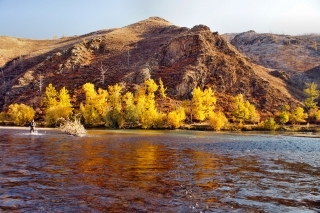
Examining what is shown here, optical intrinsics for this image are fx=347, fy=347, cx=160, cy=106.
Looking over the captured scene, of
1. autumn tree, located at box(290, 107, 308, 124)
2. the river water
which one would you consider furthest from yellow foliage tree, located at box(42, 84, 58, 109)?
the river water

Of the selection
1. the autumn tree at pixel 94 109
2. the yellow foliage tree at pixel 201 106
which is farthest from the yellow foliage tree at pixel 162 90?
the autumn tree at pixel 94 109

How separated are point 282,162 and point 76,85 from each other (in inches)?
4438

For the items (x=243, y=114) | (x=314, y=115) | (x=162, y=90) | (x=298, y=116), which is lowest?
(x=298, y=116)

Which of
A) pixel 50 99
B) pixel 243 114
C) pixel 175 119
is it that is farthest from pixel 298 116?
pixel 50 99

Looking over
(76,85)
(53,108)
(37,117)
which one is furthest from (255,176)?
(76,85)

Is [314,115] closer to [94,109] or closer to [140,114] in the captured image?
[140,114]

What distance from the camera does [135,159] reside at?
30203 millimetres

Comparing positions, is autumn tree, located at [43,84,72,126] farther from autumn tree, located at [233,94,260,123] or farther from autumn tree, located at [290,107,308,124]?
autumn tree, located at [290,107,308,124]

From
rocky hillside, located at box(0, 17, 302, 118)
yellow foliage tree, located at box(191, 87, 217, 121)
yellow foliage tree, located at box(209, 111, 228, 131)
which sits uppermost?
rocky hillside, located at box(0, 17, 302, 118)

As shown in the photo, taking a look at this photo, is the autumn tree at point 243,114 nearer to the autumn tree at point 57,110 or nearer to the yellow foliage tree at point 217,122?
the yellow foliage tree at point 217,122

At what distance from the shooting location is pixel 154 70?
13888 centimetres

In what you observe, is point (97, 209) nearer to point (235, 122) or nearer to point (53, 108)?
point (53, 108)

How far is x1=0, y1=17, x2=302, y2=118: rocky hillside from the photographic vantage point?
421ft

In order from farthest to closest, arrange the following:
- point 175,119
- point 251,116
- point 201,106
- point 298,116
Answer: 1. point 298,116
2. point 251,116
3. point 201,106
4. point 175,119
